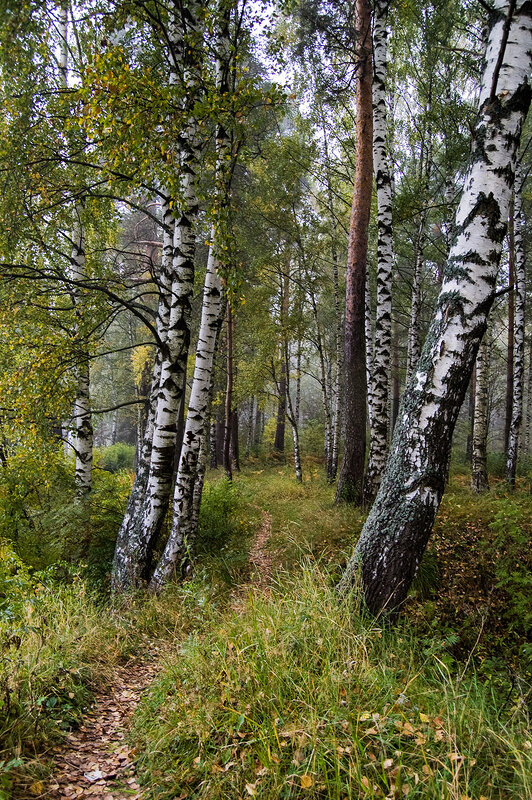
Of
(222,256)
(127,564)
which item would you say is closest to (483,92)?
(222,256)

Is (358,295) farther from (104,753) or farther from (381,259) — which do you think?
(104,753)

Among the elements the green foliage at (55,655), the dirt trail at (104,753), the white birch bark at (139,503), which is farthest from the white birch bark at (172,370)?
the dirt trail at (104,753)

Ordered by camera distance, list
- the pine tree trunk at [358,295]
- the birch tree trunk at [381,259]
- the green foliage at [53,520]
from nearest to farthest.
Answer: the green foliage at [53,520], the birch tree trunk at [381,259], the pine tree trunk at [358,295]

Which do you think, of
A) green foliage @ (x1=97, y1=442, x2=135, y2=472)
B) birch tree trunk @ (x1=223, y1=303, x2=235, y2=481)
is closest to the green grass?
birch tree trunk @ (x1=223, y1=303, x2=235, y2=481)

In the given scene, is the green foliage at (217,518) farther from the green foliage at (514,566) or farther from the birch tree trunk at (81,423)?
the green foliage at (514,566)

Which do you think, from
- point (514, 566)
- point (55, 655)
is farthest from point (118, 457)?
point (514, 566)

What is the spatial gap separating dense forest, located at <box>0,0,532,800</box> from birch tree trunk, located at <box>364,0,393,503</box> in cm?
5

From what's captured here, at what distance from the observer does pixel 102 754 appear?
2.32 meters

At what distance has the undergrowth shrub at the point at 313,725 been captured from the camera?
1.75m

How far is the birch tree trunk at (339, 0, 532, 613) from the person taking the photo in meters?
3.24

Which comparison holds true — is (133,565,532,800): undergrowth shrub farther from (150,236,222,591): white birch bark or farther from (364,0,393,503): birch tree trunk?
(364,0,393,503): birch tree trunk

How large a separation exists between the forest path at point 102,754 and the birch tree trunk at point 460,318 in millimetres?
1874

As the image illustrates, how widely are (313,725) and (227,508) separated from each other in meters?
6.30

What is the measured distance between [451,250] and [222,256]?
7.09ft
